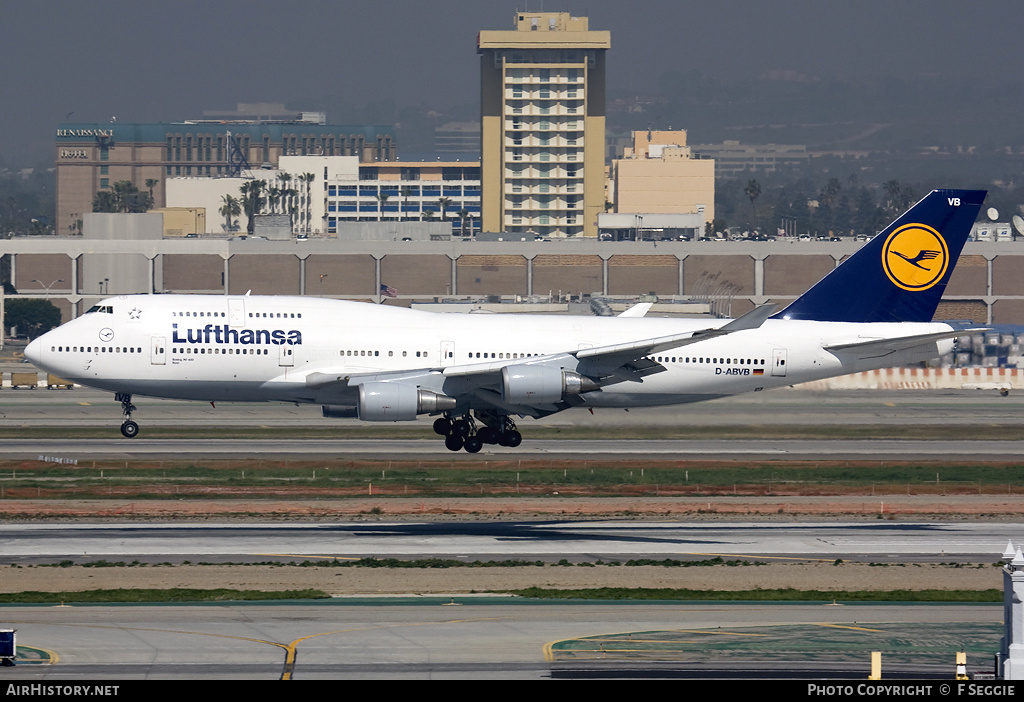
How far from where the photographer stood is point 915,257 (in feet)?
180

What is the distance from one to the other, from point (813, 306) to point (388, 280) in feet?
339

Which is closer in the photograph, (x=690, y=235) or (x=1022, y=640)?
(x=1022, y=640)

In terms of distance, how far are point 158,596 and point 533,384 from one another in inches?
816

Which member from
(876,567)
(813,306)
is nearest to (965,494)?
→ (813,306)

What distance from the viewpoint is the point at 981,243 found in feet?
501

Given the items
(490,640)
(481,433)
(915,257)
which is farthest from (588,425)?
(490,640)

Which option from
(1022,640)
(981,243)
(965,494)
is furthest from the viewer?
(981,243)

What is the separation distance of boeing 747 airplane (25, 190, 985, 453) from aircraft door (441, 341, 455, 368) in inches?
Result: 1.9

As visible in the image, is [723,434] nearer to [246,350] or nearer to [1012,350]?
[246,350]

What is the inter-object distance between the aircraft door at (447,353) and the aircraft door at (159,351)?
10.5m

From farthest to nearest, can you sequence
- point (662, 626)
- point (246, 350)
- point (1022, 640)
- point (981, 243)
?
1. point (981, 243)
2. point (246, 350)
3. point (662, 626)
4. point (1022, 640)

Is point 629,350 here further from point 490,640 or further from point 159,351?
point 490,640

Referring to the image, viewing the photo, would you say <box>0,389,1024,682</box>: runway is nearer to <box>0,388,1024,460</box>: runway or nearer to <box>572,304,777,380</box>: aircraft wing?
<box>0,388,1024,460</box>: runway

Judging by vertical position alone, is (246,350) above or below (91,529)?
above
